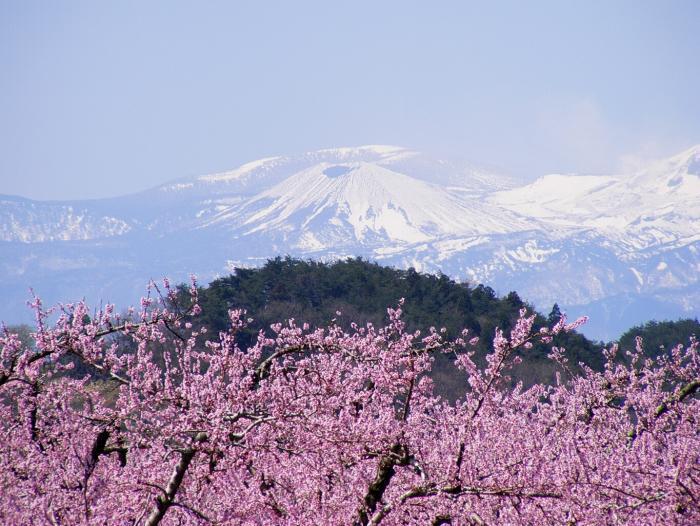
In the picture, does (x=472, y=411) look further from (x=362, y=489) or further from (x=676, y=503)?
(x=676, y=503)

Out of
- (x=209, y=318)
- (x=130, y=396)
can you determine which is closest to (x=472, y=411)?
(x=130, y=396)

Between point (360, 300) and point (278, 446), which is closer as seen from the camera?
point (278, 446)

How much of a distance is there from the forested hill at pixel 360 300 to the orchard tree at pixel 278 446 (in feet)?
144

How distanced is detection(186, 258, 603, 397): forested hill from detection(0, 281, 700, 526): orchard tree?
43755 millimetres

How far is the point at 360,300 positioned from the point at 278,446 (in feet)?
181

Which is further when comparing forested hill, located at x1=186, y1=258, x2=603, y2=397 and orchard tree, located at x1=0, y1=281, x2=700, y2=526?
forested hill, located at x1=186, y1=258, x2=603, y2=397

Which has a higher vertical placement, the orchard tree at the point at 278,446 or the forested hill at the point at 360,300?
the orchard tree at the point at 278,446

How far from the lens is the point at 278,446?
720 centimetres

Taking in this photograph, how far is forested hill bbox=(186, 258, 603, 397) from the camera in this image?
183 ft

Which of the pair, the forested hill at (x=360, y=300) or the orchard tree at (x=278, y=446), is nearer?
the orchard tree at (x=278, y=446)

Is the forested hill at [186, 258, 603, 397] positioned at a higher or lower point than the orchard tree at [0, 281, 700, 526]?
lower

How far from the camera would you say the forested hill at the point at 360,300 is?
2196 inches

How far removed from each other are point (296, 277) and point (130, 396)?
184 feet

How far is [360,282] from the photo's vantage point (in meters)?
63.8
